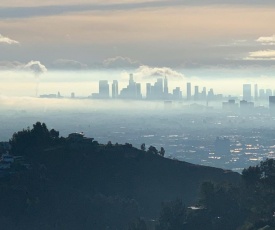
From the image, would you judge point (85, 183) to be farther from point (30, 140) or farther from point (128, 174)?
point (30, 140)

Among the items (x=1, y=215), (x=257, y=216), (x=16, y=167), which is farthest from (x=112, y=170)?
(x=257, y=216)

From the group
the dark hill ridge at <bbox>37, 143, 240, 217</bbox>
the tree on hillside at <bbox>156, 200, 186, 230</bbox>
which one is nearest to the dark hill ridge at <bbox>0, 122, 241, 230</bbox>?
the dark hill ridge at <bbox>37, 143, 240, 217</bbox>

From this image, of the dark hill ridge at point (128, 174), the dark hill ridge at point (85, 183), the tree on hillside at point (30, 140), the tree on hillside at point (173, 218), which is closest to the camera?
the tree on hillside at point (173, 218)

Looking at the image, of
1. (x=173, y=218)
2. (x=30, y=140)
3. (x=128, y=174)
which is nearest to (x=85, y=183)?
(x=128, y=174)

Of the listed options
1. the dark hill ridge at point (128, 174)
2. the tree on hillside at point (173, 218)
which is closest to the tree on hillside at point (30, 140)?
the dark hill ridge at point (128, 174)

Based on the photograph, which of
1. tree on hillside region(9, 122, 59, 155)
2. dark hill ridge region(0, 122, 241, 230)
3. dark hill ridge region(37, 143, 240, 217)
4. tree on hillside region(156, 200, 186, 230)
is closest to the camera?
tree on hillside region(156, 200, 186, 230)

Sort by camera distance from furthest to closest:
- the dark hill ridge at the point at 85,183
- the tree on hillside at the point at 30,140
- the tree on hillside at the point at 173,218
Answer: the tree on hillside at the point at 30,140, the dark hill ridge at the point at 85,183, the tree on hillside at the point at 173,218

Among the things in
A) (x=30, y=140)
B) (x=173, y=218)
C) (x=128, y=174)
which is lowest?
(x=173, y=218)

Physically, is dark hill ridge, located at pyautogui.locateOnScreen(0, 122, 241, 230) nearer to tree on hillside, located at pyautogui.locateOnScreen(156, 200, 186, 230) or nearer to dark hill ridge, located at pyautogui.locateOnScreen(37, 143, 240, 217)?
dark hill ridge, located at pyautogui.locateOnScreen(37, 143, 240, 217)

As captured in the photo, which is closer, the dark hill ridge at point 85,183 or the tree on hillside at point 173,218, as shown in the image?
the tree on hillside at point 173,218

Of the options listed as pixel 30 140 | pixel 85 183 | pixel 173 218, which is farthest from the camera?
pixel 30 140

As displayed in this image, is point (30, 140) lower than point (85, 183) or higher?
higher

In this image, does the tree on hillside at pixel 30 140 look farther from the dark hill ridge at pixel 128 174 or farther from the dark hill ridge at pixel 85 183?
the dark hill ridge at pixel 128 174
